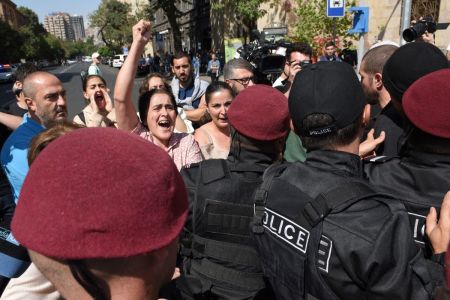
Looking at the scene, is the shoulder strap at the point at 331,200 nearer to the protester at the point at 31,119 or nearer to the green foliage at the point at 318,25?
the protester at the point at 31,119

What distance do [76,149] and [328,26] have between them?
9.30m

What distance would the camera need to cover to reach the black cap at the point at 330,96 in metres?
1.35

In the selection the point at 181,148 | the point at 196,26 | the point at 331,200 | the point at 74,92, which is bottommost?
the point at 74,92

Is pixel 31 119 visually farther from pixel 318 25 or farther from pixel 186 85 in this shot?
pixel 318 25

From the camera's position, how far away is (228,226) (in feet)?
5.63

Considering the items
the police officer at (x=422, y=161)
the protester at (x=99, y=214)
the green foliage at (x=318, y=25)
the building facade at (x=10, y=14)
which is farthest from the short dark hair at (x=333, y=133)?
the building facade at (x=10, y=14)

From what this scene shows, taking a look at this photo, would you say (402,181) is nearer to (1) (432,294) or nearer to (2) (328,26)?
(1) (432,294)

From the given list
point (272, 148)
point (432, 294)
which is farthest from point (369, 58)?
point (432, 294)

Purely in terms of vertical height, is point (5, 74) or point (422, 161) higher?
point (422, 161)

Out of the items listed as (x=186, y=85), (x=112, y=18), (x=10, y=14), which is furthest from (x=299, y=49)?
(x=10, y=14)

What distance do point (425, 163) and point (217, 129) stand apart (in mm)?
1774

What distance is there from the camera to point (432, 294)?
115cm

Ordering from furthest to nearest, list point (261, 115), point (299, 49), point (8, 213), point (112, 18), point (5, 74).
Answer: point (112, 18) → point (5, 74) → point (299, 49) → point (8, 213) → point (261, 115)

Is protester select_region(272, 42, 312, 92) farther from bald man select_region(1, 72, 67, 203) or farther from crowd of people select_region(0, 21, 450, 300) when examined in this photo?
bald man select_region(1, 72, 67, 203)
